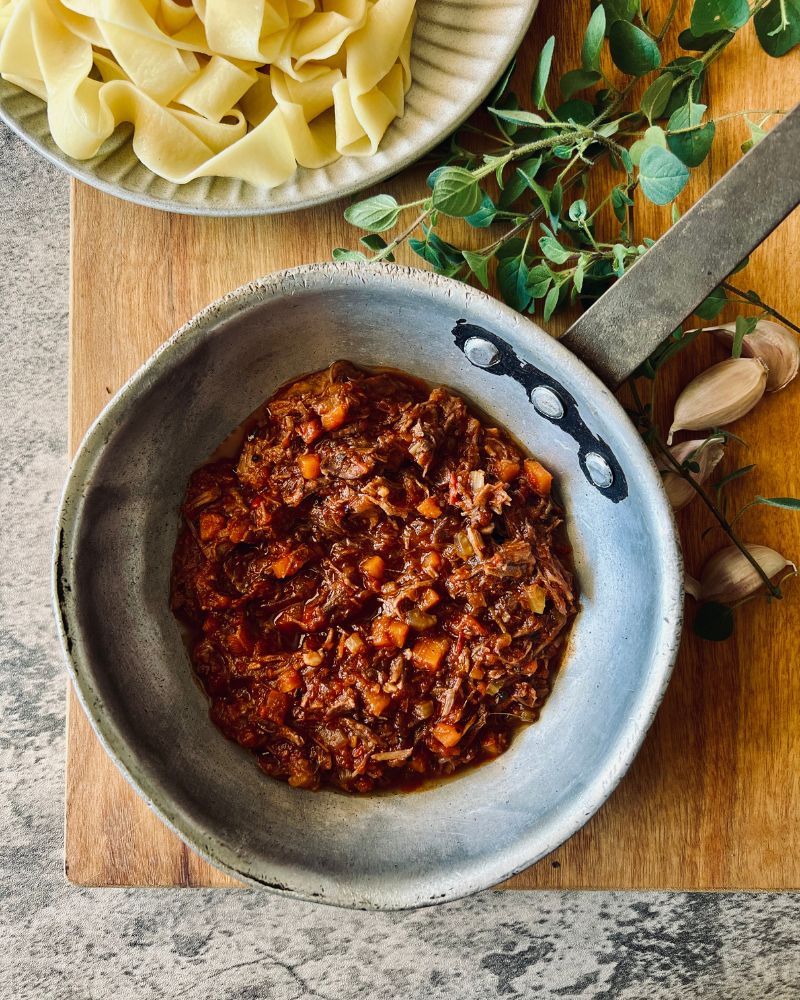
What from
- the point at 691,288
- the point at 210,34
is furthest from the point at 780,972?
the point at 210,34

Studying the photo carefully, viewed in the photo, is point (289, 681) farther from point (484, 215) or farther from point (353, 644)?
point (484, 215)

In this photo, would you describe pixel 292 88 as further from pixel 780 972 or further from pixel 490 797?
pixel 780 972

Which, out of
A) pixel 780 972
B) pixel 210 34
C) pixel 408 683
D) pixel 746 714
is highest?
pixel 210 34

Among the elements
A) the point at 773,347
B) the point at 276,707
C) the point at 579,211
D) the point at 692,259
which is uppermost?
the point at 579,211

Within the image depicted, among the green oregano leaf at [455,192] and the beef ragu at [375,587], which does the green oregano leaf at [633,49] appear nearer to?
the green oregano leaf at [455,192]

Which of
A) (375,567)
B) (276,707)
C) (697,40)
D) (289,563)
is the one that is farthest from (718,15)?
(276,707)

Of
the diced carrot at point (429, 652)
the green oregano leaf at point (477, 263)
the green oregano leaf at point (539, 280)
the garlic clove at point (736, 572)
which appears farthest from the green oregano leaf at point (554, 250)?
the diced carrot at point (429, 652)
